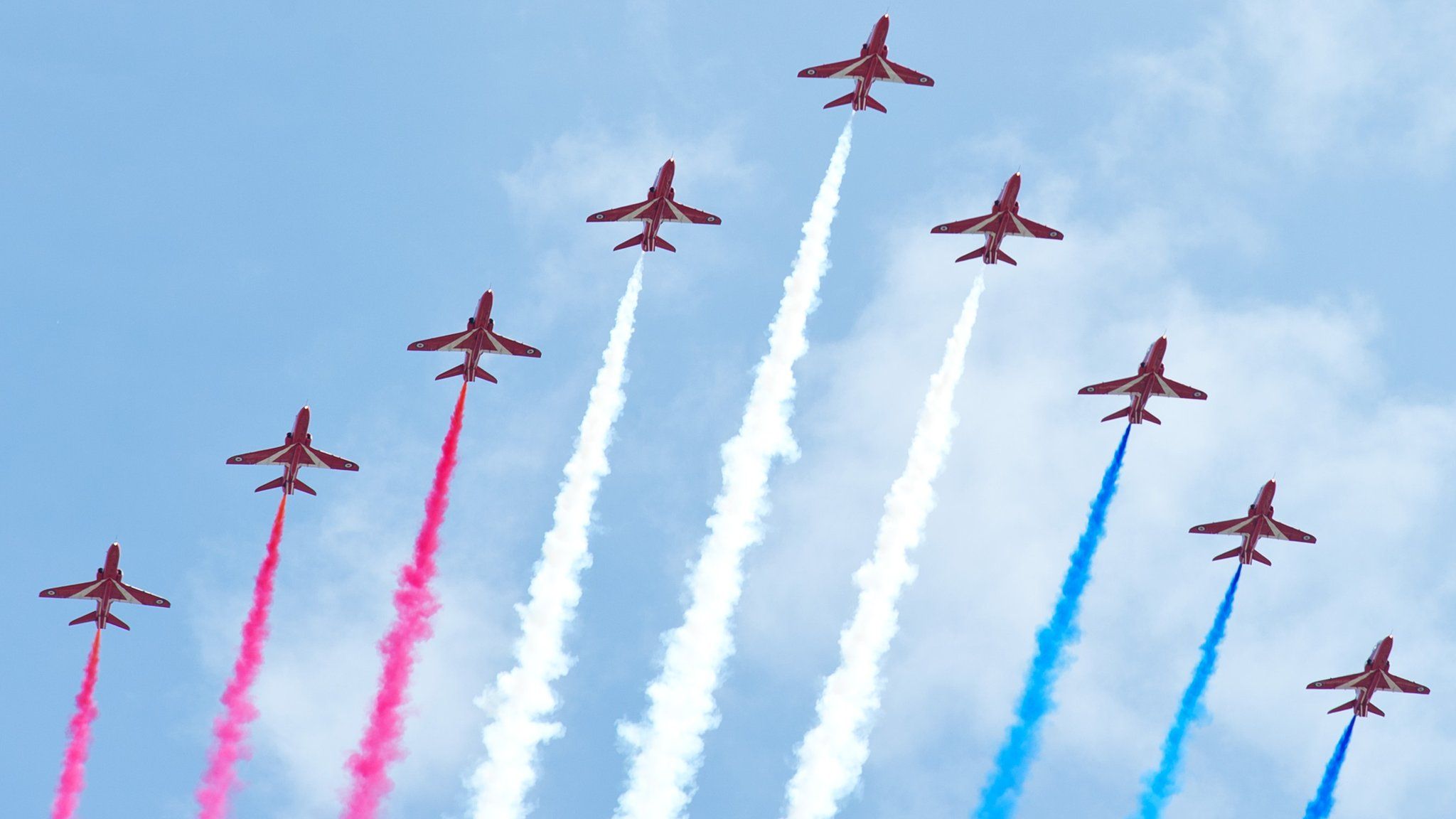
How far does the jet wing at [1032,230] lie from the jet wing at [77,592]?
47125 millimetres

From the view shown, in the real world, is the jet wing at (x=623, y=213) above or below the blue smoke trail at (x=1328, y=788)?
above

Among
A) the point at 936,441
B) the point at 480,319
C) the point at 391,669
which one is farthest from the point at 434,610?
the point at 936,441

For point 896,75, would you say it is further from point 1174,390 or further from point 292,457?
point 292,457

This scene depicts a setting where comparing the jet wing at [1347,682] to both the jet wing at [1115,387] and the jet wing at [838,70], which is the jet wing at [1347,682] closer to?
the jet wing at [1115,387]

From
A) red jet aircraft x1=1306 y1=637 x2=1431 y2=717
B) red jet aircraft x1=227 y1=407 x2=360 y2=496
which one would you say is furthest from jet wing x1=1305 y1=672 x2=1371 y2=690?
red jet aircraft x1=227 y1=407 x2=360 y2=496

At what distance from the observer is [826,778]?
264 feet

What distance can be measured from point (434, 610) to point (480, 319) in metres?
13.7

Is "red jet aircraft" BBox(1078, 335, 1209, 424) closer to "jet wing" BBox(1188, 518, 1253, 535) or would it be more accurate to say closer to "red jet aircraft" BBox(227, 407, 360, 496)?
"jet wing" BBox(1188, 518, 1253, 535)

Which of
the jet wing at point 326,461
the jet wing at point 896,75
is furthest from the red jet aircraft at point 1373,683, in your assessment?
the jet wing at point 326,461

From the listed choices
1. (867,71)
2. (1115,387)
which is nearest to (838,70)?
(867,71)

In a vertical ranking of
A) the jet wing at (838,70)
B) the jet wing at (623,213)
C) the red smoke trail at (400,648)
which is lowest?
the red smoke trail at (400,648)

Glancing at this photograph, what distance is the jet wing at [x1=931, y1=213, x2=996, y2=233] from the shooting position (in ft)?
285

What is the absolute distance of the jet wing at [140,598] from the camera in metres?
87.3

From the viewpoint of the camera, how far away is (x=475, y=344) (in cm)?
8575
